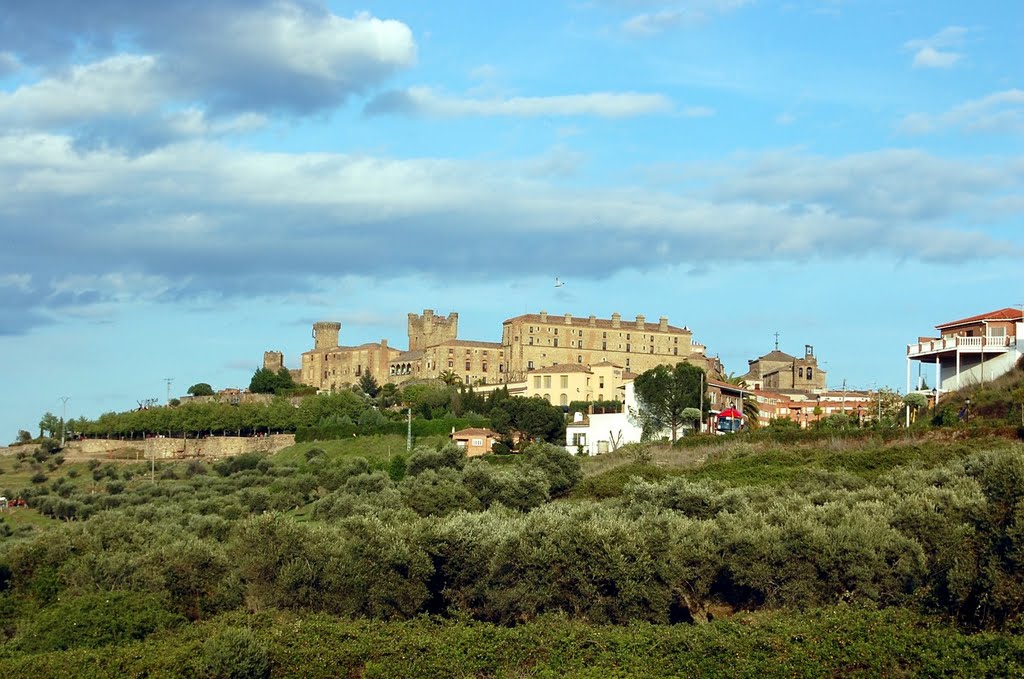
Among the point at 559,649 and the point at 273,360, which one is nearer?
the point at 559,649

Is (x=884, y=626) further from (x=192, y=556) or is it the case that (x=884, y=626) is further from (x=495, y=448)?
(x=495, y=448)

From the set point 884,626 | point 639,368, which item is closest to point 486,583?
point 884,626

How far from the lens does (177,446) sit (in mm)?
106375

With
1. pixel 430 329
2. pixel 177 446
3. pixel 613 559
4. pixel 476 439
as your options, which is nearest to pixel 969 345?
pixel 613 559

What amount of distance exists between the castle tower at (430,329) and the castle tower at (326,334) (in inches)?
382

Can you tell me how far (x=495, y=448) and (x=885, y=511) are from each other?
44672 millimetres

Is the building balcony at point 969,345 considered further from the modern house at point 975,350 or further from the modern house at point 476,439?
the modern house at point 476,439

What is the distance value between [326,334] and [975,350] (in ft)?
387

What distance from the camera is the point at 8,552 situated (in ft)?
124

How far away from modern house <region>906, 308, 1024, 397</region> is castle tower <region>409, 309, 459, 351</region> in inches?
3923

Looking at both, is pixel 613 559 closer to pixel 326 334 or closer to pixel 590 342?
pixel 590 342

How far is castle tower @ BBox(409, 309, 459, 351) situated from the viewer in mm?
154000

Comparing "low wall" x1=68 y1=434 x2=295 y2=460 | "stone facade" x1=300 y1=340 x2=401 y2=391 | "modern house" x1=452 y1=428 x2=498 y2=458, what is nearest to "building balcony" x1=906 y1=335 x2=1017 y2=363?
"modern house" x1=452 y1=428 x2=498 y2=458

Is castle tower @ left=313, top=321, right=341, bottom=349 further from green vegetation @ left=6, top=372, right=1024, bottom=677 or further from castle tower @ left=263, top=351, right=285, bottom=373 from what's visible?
green vegetation @ left=6, top=372, right=1024, bottom=677
